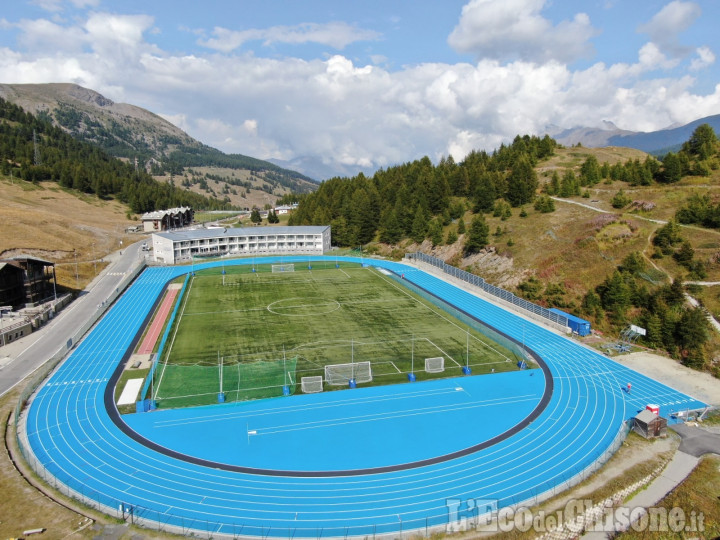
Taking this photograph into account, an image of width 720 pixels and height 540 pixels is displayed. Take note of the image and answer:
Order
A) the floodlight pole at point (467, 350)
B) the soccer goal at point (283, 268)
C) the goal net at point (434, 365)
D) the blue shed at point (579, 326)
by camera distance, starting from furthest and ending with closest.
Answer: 1. the soccer goal at point (283, 268)
2. the blue shed at point (579, 326)
3. the floodlight pole at point (467, 350)
4. the goal net at point (434, 365)

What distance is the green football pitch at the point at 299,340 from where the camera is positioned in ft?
98.8

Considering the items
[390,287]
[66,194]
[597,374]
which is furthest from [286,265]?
[66,194]

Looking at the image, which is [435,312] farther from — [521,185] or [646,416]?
[521,185]

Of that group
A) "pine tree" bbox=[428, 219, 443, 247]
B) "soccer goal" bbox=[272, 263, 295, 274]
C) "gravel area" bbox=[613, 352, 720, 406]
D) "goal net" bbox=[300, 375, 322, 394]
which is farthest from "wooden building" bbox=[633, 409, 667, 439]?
"soccer goal" bbox=[272, 263, 295, 274]

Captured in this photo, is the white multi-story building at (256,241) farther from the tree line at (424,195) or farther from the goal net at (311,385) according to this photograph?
the goal net at (311,385)

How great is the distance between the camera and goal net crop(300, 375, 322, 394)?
28812 millimetres

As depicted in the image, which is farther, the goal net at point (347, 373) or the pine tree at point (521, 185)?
the pine tree at point (521, 185)

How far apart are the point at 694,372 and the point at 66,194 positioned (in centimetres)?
12632

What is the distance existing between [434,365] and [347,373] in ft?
20.3

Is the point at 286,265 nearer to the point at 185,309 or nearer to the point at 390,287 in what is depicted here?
the point at 390,287

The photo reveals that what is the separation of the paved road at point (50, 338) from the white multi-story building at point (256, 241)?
1642 centimetres

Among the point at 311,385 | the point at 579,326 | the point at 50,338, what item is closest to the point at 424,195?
the point at 579,326

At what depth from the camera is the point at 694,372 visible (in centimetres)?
3159

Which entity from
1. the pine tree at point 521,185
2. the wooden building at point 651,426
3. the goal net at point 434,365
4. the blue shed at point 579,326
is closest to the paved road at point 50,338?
the goal net at point 434,365
